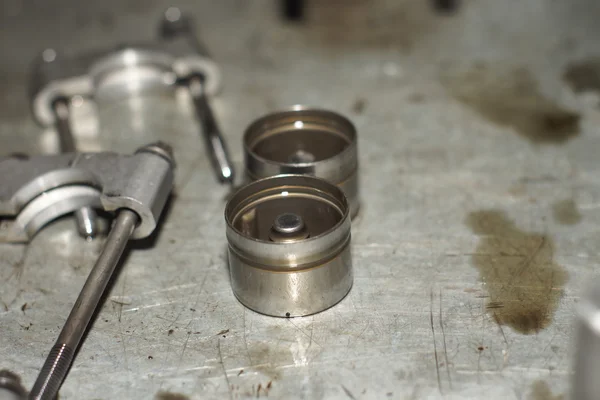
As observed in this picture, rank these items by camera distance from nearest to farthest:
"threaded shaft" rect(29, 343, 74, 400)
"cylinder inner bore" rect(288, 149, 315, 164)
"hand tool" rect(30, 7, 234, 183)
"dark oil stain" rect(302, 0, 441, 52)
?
"threaded shaft" rect(29, 343, 74, 400), "cylinder inner bore" rect(288, 149, 315, 164), "hand tool" rect(30, 7, 234, 183), "dark oil stain" rect(302, 0, 441, 52)

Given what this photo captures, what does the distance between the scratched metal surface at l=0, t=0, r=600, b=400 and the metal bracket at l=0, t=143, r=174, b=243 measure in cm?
4

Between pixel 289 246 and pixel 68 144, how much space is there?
0.59 metres

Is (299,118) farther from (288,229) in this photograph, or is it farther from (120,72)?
(120,72)

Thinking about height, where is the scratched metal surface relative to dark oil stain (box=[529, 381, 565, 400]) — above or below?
below

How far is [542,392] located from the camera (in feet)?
→ 2.93

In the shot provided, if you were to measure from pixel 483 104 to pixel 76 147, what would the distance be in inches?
30.7

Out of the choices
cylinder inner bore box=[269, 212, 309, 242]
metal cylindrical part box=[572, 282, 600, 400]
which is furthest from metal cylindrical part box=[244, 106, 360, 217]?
metal cylindrical part box=[572, 282, 600, 400]

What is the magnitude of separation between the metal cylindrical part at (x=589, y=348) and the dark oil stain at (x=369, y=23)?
3.61 ft

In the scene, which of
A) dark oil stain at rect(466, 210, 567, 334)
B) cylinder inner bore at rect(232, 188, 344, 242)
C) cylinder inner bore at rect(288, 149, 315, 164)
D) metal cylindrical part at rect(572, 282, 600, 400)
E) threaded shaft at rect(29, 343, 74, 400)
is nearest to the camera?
metal cylindrical part at rect(572, 282, 600, 400)

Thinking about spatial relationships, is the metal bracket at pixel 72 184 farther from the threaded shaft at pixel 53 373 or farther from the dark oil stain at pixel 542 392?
the dark oil stain at pixel 542 392

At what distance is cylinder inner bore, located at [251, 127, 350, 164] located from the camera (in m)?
1.28

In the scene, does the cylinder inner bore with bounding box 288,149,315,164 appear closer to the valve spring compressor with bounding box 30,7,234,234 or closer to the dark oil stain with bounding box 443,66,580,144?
the valve spring compressor with bounding box 30,7,234,234

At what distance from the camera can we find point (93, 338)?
102 cm

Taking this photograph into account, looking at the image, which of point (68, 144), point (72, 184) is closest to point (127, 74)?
point (68, 144)
